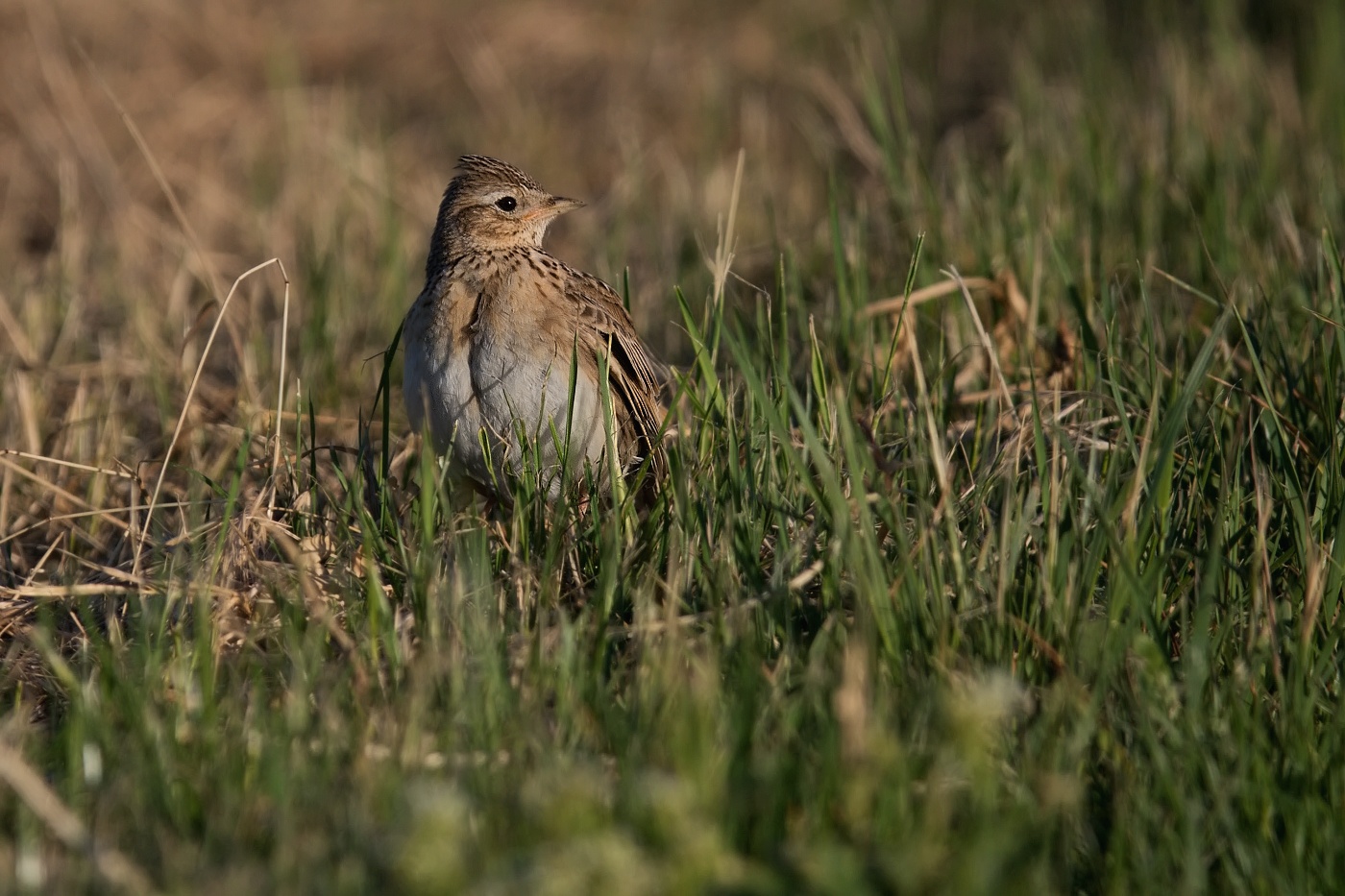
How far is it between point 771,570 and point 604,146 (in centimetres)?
672

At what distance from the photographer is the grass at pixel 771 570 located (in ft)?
9.97

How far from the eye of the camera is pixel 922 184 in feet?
23.3

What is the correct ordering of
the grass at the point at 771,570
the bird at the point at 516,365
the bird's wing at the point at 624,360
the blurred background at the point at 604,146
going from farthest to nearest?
the blurred background at the point at 604,146 < the bird's wing at the point at 624,360 < the bird at the point at 516,365 < the grass at the point at 771,570

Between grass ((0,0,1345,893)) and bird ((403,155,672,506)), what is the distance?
0.23 m

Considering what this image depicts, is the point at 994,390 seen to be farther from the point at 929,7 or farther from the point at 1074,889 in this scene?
the point at 929,7

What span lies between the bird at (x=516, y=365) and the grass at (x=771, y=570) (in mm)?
229

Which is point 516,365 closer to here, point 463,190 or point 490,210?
point 490,210


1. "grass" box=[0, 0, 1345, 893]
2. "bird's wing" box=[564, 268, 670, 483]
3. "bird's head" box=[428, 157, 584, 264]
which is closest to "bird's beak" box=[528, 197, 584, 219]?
"bird's head" box=[428, 157, 584, 264]

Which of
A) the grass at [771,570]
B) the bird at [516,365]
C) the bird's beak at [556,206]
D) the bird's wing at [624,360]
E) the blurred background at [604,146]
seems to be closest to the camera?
the grass at [771,570]

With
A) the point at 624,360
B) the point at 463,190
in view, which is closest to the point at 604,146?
the point at 463,190

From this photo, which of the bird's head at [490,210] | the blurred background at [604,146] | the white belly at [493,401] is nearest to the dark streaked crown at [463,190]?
the bird's head at [490,210]

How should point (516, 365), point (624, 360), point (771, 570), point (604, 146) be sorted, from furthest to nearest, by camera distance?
point (604, 146) → point (624, 360) → point (516, 365) → point (771, 570)

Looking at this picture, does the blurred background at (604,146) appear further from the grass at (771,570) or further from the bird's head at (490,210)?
the bird's head at (490,210)

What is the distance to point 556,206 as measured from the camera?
597 centimetres
